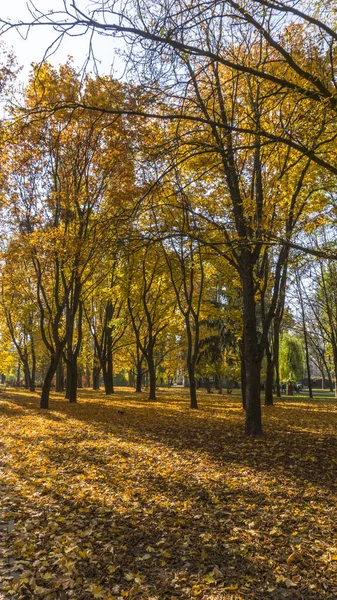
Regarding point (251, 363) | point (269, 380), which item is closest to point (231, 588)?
point (251, 363)

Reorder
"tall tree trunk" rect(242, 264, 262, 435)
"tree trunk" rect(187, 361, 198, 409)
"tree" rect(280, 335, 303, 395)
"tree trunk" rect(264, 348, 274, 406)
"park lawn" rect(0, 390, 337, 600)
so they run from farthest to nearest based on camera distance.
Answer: "tree" rect(280, 335, 303, 395), "tree trunk" rect(264, 348, 274, 406), "tree trunk" rect(187, 361, 198, 409), "tall tree trunk" rect(242, 264, 262, 435), "park lawn" rect(0, 390, 337, 600)

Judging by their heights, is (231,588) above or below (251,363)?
below

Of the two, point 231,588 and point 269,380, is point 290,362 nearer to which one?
point 269,380

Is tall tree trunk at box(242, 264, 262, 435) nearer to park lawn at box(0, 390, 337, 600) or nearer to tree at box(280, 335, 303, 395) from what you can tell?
park lawn at box(0, 390, 337, 600)

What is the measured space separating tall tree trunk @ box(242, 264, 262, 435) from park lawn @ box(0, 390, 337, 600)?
22.1 inches

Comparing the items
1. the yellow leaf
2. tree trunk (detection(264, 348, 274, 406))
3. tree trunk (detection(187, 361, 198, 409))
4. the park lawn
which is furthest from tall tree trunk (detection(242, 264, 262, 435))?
tree trunk (detection(264, 348, 274, 406))

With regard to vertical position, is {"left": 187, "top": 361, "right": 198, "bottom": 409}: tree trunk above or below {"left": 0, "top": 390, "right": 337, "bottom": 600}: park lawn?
above

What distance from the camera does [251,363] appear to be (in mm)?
10258

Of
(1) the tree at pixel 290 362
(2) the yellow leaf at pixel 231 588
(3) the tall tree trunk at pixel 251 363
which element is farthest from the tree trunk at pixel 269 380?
(2) the yellow leaf at pixel 231 588

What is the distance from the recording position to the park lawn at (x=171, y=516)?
138 inches

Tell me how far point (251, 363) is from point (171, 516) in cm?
576

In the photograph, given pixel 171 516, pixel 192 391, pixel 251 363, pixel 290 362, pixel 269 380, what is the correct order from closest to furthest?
1. pixel 171 516
2. pixel 251 363
3. pixel 192 391
4. pixel 269 380
5. pixel 290 362

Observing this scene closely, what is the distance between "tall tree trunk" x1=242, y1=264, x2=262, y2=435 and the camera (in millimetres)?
10109

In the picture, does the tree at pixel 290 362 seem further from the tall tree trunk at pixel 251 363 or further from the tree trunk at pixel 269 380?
the tall tree trunk at pixel 251 363
